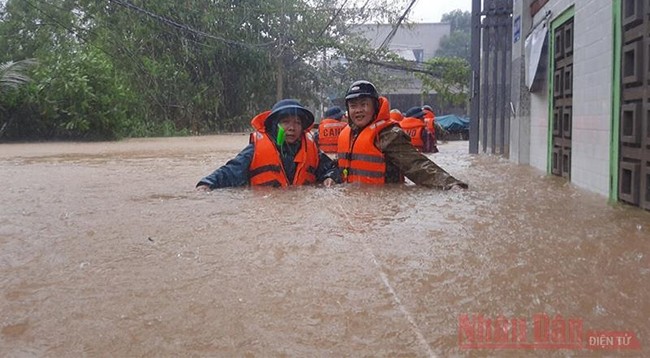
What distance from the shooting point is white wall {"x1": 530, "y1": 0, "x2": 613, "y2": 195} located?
5531 millimetres

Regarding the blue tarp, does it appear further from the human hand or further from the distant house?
the human hand

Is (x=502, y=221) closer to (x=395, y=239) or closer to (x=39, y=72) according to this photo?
(x=395, y=239)

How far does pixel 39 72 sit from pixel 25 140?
200cm

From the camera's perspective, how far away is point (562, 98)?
24.2ft

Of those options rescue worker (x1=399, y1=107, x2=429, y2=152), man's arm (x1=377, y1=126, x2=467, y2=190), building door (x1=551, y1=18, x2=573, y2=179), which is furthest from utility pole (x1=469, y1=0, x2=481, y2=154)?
man's arm (x1=377, y1=126, x2=467, y2=190)

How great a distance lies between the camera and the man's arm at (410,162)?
584cm

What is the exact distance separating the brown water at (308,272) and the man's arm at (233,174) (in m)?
0.29

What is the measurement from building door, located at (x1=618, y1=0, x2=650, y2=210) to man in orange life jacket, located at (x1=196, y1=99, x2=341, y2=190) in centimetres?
248

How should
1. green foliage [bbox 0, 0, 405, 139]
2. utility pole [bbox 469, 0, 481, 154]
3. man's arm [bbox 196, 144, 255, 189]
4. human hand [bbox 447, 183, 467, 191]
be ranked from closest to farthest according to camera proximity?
human hand [bbox 447, 183, 467, 191]
man's arm [bbox 196, 144, 255, 189]
utility pole [bbox 469, 0, 481, 154]
green foliage [bbox 0, 0, 405, 139]

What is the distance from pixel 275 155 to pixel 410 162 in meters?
1.20

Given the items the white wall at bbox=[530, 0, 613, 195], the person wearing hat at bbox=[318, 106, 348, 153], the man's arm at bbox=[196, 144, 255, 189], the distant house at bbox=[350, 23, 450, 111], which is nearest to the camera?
the white wall at bbox=[530, 0, 613, 195]

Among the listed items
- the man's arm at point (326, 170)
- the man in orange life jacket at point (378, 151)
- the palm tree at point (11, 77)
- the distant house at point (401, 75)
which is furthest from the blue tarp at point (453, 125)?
the man in orange life jacket at point (378, 151)

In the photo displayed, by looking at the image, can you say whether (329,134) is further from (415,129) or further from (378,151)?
(378,151)

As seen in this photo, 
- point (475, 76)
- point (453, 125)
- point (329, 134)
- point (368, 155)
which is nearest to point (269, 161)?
point (368, 155)
